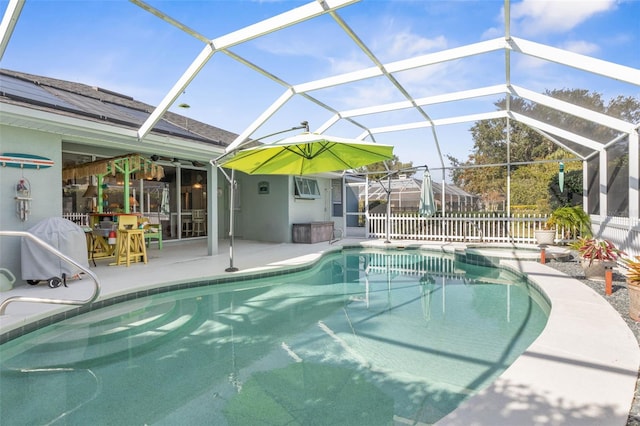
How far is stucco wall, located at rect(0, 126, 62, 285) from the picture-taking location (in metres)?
5.30

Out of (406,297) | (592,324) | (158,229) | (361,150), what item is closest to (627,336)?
(592,324)

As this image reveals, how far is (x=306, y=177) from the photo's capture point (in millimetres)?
→ 13195

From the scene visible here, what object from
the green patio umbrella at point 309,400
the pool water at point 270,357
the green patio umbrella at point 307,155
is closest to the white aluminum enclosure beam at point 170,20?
the green patio umbrella at point 307,155

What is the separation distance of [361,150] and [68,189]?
7.53m

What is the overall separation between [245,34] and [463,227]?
1009 centimetres

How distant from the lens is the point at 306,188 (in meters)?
13.1

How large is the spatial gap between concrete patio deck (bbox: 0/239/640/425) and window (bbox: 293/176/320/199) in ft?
22.2

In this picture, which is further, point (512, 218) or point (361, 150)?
point (512, 218)

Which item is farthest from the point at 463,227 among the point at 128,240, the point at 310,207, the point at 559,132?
the point at 128,240

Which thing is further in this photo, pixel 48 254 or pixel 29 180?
pixel 29 180

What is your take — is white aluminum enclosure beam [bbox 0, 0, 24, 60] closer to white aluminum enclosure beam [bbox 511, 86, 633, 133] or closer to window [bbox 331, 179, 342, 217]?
white aluminum enclosure beam [bbox 511, 86, 633, 133]

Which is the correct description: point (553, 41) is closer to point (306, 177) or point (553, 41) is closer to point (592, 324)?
point (592, 324)

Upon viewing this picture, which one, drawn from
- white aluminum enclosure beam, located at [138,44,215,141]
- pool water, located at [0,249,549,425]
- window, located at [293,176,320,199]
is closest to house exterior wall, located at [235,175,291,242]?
window, located at [293,176,320,199]

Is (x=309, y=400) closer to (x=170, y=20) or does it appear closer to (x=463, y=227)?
(x=170, y=20)
